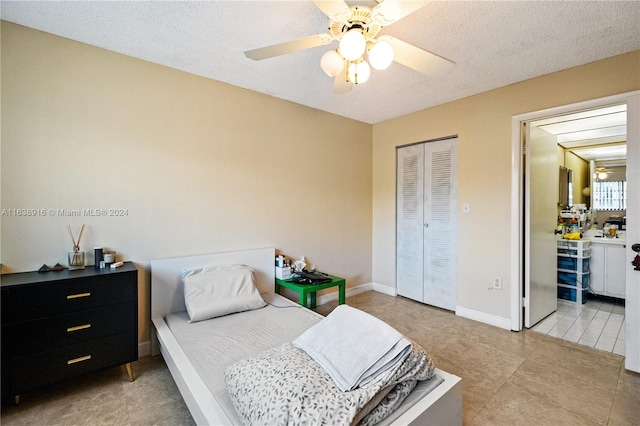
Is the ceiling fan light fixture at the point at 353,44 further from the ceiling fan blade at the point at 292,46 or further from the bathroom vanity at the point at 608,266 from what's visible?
the bathroom vanity at the point at 608,266

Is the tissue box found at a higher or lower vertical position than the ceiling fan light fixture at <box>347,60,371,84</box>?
lower

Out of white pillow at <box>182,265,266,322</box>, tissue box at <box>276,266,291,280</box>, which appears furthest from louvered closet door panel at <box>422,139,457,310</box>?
white pillow at <box>182,265,266,322</box>

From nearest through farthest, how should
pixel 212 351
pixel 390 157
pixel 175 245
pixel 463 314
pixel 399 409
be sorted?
1. pixel 399 409
2. pixel 212 351
3. pixel 175 245
4. pixel 463 314
5. pixel 390 157

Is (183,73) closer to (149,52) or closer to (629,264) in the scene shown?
(149,52)

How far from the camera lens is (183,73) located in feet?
8.59

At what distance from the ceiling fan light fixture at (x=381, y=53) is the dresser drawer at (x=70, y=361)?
7.84ft

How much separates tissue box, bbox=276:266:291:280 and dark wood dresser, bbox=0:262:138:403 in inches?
53.4

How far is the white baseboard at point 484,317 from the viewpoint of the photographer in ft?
9.71

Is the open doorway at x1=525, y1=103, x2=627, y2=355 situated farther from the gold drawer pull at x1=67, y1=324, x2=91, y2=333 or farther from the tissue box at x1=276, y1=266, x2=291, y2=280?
the gold drawer pull at x1=67, y1=324, x2=91, y2=333

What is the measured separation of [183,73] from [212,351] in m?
2.33

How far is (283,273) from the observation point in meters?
3.09

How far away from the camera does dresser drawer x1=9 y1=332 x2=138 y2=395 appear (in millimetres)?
1723

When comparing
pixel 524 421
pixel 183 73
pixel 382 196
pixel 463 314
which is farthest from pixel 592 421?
pixel 183 73

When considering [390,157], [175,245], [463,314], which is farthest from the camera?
[390,157]
